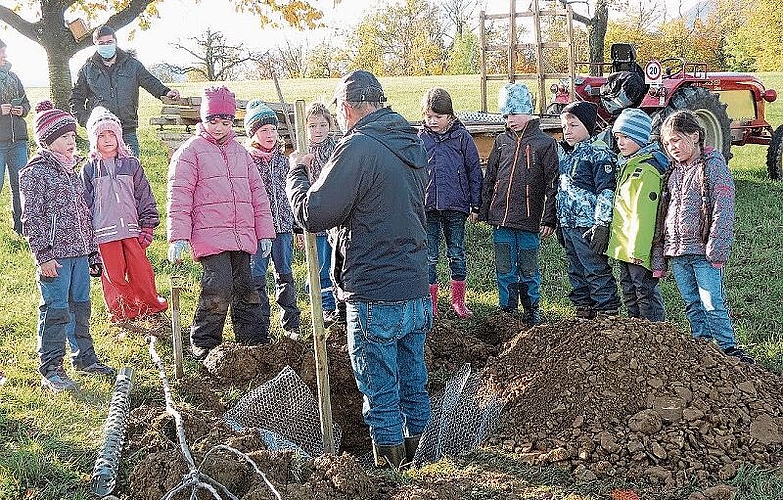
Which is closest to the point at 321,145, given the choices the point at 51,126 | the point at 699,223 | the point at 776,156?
the point at 51,126

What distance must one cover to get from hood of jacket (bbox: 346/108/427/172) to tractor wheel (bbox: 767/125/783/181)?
9.66 m

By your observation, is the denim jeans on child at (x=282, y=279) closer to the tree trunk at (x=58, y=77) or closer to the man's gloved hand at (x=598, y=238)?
the man's gloved hand at (x=598, y=238)

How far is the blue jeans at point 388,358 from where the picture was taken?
3.97 metres

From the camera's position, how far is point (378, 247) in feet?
12.8

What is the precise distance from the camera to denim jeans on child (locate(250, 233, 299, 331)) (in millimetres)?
5930

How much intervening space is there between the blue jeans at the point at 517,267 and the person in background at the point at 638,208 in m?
0.70

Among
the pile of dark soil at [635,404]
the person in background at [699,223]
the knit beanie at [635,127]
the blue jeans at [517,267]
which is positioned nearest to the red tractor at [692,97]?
the blue jeans at [517,267]

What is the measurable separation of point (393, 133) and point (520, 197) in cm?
254

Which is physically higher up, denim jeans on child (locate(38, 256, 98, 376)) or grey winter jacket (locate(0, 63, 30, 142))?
grey winter jacket (locate(0, 63, 30, 142))

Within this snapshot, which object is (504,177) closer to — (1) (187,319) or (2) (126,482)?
(1) (187,319)

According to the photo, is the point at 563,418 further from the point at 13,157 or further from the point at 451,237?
the point at 13,157

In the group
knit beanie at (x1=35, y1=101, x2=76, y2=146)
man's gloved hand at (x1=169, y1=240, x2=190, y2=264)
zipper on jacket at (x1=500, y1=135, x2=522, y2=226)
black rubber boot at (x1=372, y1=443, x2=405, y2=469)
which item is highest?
knit beanie at (x1=35, y1=101, x2=76, y2=146)

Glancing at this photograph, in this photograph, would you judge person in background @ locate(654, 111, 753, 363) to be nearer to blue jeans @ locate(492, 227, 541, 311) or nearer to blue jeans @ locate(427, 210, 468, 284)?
blue jeans @ locate(492, 227, 541, 311)

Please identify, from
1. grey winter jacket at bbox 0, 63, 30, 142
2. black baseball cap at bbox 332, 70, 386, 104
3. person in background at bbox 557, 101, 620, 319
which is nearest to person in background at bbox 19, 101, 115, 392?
black baseball cap at bbox 332, 70, 386, 104
